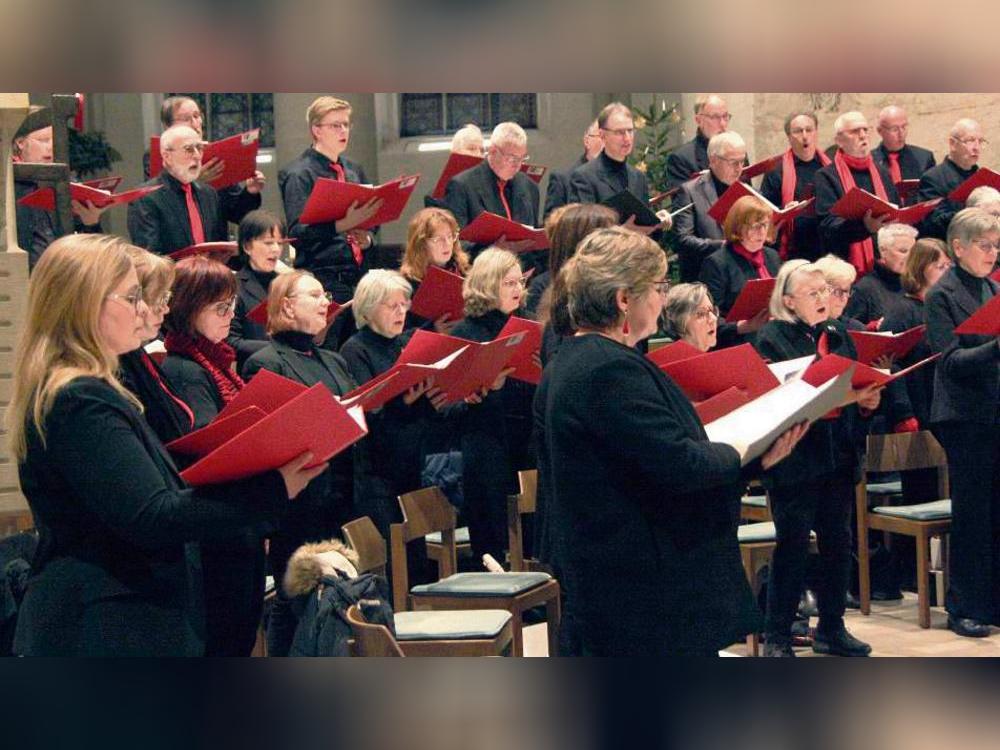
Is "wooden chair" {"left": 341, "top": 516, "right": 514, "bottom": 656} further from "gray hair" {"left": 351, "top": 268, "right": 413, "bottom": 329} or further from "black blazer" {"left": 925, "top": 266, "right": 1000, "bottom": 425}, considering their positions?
"black blazer" {"left": 925, "top": 266, "right": 1000, "bottom": 425}

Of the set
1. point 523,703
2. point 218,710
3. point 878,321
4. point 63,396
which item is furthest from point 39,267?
point 878,321

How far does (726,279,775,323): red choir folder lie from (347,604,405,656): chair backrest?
9.00 feet

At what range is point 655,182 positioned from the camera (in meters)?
9.20

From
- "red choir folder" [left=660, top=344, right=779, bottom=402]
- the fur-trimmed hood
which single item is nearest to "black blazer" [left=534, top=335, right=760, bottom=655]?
"red choir folder" [left=660, top=344, right=779, bottom=402]

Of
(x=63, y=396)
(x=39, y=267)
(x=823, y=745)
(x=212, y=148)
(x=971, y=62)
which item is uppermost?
(x=212, y=148)

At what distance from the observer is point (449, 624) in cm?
460

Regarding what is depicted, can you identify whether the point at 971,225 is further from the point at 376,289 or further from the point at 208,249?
the point at 208,249

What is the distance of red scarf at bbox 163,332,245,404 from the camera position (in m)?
3.95

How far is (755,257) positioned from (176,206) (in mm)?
2468

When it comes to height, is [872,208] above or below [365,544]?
above

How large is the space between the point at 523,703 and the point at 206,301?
173 cm

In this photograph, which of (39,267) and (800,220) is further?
(800,220)

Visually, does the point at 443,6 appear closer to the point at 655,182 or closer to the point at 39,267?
the point at 39,267

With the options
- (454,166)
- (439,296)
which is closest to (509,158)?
(454,166)
